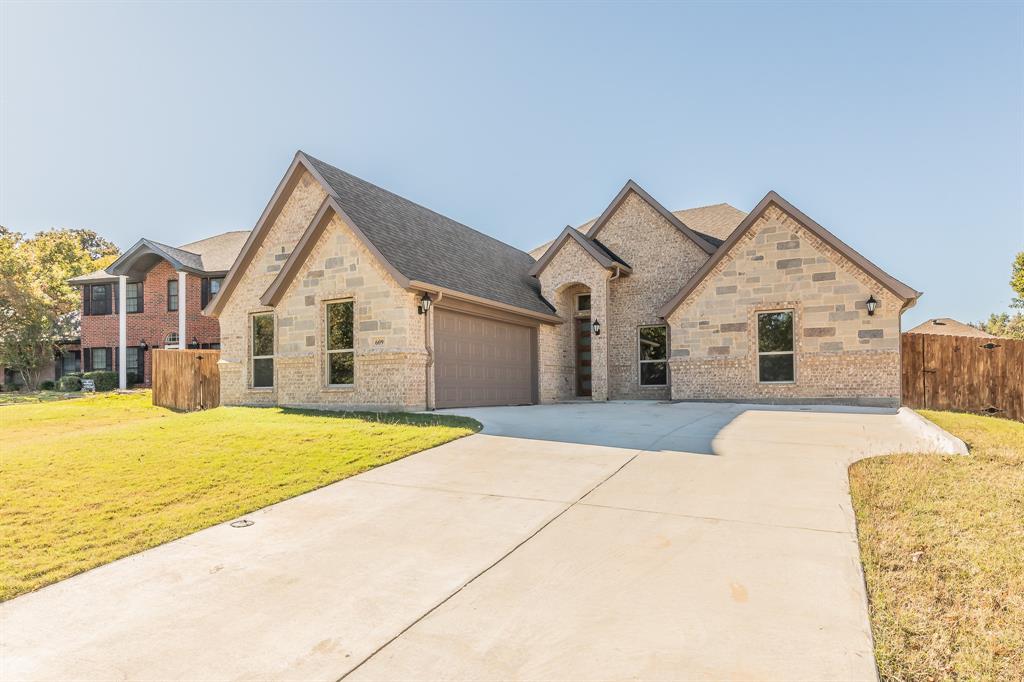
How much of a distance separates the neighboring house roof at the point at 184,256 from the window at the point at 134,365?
3.66 metres

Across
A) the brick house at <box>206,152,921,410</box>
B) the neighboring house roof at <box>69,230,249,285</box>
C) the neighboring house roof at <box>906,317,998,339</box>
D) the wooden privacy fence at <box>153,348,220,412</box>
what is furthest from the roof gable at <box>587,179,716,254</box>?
the neighboring house roof at <box>906,317,998,339</box>

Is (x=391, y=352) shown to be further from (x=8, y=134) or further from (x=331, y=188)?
(x=8, y=134)

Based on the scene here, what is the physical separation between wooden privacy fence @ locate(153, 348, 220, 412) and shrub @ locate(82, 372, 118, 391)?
37.6ft

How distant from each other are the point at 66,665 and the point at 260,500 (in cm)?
306

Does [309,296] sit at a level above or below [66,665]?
above

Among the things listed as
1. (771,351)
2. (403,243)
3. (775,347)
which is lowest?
(771,351)

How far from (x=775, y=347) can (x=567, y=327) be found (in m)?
6.75

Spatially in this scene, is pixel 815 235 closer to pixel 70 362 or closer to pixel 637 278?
pixel 637 278

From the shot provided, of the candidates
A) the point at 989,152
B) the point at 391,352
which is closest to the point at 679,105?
the point at 989,152

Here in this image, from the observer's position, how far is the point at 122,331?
27.9 metres

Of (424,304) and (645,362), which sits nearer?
(424,304)

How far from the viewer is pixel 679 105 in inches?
634

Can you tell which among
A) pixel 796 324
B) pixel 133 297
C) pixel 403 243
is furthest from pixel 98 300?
pixel 796 324

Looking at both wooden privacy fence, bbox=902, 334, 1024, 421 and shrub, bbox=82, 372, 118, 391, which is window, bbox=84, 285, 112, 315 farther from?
wooden privacy fence, bbox=902, 334, 1024, 421
